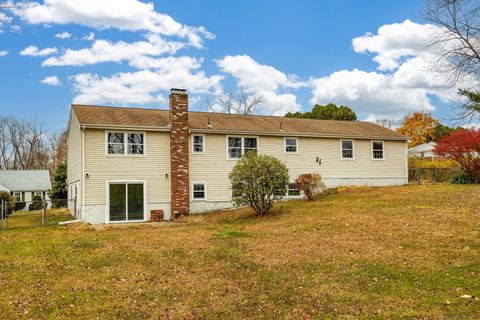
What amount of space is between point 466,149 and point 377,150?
15.6ft

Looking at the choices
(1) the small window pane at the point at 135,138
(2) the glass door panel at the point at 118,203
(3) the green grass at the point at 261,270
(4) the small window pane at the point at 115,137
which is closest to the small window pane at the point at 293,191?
(3) the green grass at the point at 261,270

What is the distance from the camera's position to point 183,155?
1902 centimetres

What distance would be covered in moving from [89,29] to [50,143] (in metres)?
37.6

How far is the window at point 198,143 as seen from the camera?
19859 millimetres

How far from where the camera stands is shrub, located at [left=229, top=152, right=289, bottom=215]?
52.5ft

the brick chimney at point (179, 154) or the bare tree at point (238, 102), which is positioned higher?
the bare tree at point (238, 102)

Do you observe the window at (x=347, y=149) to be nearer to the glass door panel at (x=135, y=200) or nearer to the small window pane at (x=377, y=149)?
the small window pane at (x=377, y=149)

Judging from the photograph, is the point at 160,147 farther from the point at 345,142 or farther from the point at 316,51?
the point at 345,142

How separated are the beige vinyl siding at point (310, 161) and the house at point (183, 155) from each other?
0.17 feet

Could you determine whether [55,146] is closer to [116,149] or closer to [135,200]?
[116,149]

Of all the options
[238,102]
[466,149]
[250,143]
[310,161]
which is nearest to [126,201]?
[250,143]

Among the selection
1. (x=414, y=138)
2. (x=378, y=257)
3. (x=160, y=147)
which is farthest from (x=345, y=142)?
(x=414, y=138)

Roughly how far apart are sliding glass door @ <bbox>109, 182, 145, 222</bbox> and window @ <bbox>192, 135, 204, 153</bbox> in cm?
322

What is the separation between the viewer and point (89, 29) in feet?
66.2
